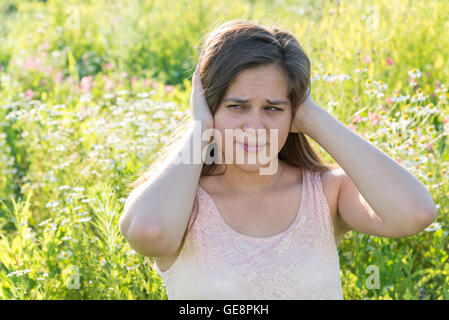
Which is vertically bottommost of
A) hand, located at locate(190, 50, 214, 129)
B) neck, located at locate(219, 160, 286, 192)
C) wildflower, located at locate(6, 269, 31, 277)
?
wildflower, located at locate(6, 269, 31, 277)

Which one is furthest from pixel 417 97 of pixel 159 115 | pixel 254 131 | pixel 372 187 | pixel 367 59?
pixel 254 131

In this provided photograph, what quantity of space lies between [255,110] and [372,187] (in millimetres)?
392

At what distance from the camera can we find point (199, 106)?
1.82 m

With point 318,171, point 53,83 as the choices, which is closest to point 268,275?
point 318,171

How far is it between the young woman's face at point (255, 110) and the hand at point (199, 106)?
3 centimetres

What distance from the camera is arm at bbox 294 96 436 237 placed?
169 centimetres

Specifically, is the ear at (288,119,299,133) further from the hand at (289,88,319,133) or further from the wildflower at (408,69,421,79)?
the wildflower at (408,69,421,79)

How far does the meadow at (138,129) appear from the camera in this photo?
2.46 meters

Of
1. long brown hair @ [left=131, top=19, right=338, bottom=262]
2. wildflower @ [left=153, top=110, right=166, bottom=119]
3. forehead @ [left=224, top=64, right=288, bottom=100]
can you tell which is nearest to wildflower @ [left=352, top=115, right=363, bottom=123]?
wildflower @ [left=153, top=110, right=166, bottom=119]

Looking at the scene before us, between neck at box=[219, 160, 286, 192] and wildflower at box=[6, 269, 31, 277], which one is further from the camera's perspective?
wildflower at box=[6, 269, 31, 277]

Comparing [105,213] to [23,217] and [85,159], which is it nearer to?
[23,217]

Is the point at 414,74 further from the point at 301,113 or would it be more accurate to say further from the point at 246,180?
the point at 246,180

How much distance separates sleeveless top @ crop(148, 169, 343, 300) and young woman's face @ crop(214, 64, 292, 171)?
0.67 feet

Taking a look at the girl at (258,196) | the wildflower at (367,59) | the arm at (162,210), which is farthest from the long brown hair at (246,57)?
the wildflower at (367,59)
